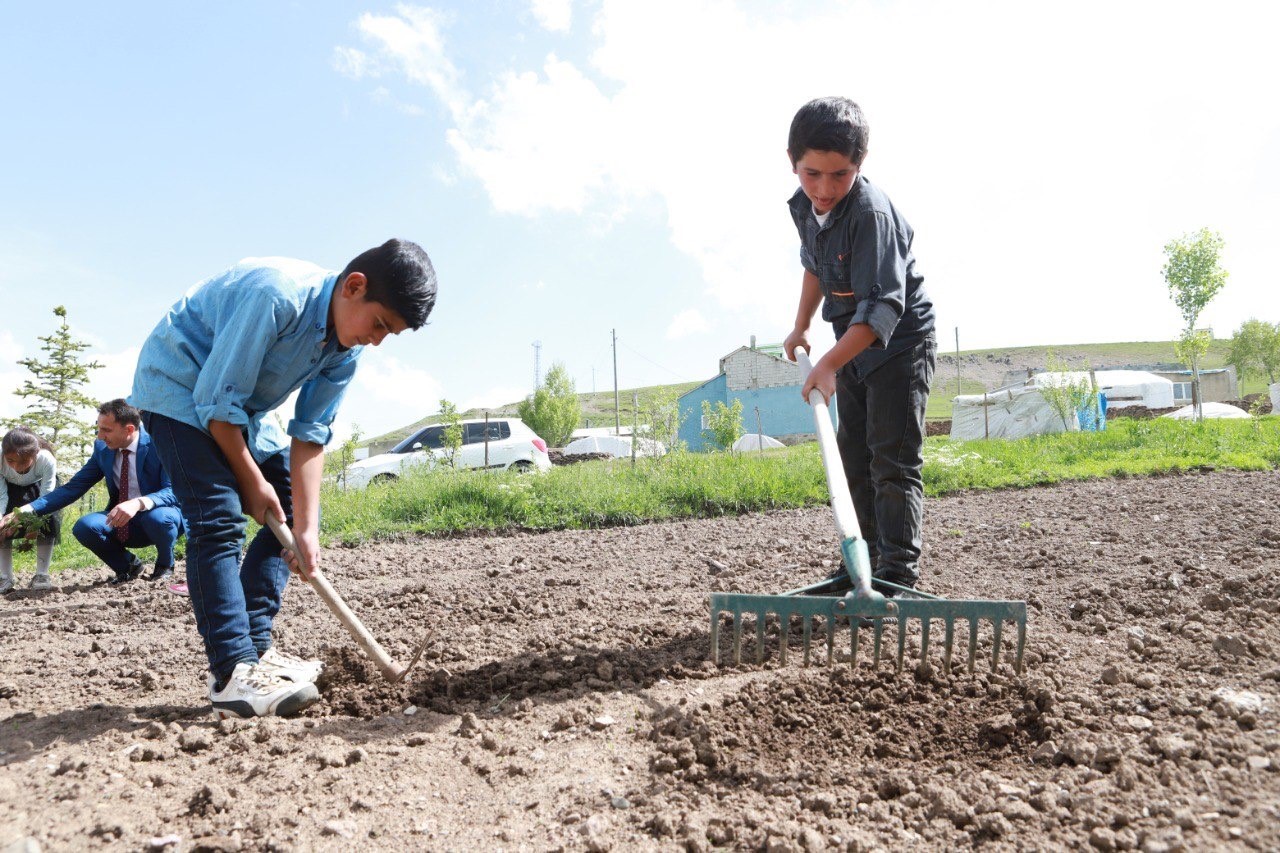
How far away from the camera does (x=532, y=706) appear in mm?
2377

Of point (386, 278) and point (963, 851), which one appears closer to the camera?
point (963, 851)

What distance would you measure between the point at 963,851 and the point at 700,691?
0.95 m

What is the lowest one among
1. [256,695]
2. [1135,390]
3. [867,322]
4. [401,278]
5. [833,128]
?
[256,695]

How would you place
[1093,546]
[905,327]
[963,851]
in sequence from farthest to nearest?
1. [1093,546]
2. [905,327]
3. [963,851]

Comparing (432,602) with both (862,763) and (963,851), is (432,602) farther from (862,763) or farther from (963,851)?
(963,851)

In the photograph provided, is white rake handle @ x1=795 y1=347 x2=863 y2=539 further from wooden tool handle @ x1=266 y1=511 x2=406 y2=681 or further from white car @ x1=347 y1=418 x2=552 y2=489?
white car @ x1=347 y1=418 x2=552 y2=489

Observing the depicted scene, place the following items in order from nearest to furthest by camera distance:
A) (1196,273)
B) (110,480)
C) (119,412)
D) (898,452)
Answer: (898,452), (119,412), (110,480), (1196,273)

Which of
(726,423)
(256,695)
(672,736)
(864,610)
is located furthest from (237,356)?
(726,423)

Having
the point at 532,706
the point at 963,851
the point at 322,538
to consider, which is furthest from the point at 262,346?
the point at 322,538

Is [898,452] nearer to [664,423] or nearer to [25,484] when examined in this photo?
[25,484]

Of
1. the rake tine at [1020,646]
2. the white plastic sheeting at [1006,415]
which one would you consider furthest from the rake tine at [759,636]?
the white plastic sheeting at [1006,415]

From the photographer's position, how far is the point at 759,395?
143 ft

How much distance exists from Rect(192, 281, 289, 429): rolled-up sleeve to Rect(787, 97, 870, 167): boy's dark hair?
1771 mm

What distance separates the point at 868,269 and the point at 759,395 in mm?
41335
